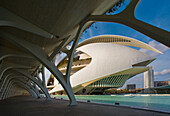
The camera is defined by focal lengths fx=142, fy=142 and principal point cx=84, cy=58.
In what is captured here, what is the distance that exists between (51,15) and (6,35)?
11.5 feet

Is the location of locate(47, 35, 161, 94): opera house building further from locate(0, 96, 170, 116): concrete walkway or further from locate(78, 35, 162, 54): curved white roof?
locate(0, 96, 170, 116): concrete walkway

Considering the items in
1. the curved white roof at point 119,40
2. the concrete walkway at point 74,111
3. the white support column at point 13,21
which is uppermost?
the curved white roof at point 119,40

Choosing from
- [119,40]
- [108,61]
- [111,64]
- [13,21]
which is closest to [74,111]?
Result: [13,21]

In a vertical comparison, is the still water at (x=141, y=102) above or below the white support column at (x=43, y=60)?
below

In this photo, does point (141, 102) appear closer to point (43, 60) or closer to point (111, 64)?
point (43, 60)

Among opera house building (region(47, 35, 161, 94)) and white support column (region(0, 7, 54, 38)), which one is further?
opera house building (region(47, 35, 161, 94))

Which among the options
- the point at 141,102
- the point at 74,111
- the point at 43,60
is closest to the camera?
the point at 74,111

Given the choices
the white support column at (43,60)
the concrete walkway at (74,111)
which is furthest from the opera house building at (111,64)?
the concrete walkway at (74,111)

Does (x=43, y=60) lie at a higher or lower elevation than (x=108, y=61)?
lower

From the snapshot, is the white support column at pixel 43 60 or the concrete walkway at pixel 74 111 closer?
the concrete walkway at pixel 74 111

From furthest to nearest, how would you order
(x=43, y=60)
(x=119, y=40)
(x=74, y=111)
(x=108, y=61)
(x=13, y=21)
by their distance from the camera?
1. (x=119, y=40)
2. (x=108, y=61)
3. (x=43, y=60)
4. (x=74, y=111)
5. (x=13, y=21)

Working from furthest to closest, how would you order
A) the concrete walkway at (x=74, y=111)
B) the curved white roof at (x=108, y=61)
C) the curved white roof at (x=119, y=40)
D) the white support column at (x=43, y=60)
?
the curved white roof at (x=119, y=40) < the curved white roof at (x=108, y=61) < the white support column at (x=43, y=60) < the concrete walkway at (x=74, y=111)

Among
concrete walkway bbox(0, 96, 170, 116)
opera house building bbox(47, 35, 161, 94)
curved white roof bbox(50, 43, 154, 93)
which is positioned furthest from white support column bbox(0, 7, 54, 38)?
curved white roof bbox(50, 43, 154, 93)

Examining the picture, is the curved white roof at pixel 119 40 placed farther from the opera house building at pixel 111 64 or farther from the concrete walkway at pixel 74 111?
the concrete walkway at pixel 74 111
